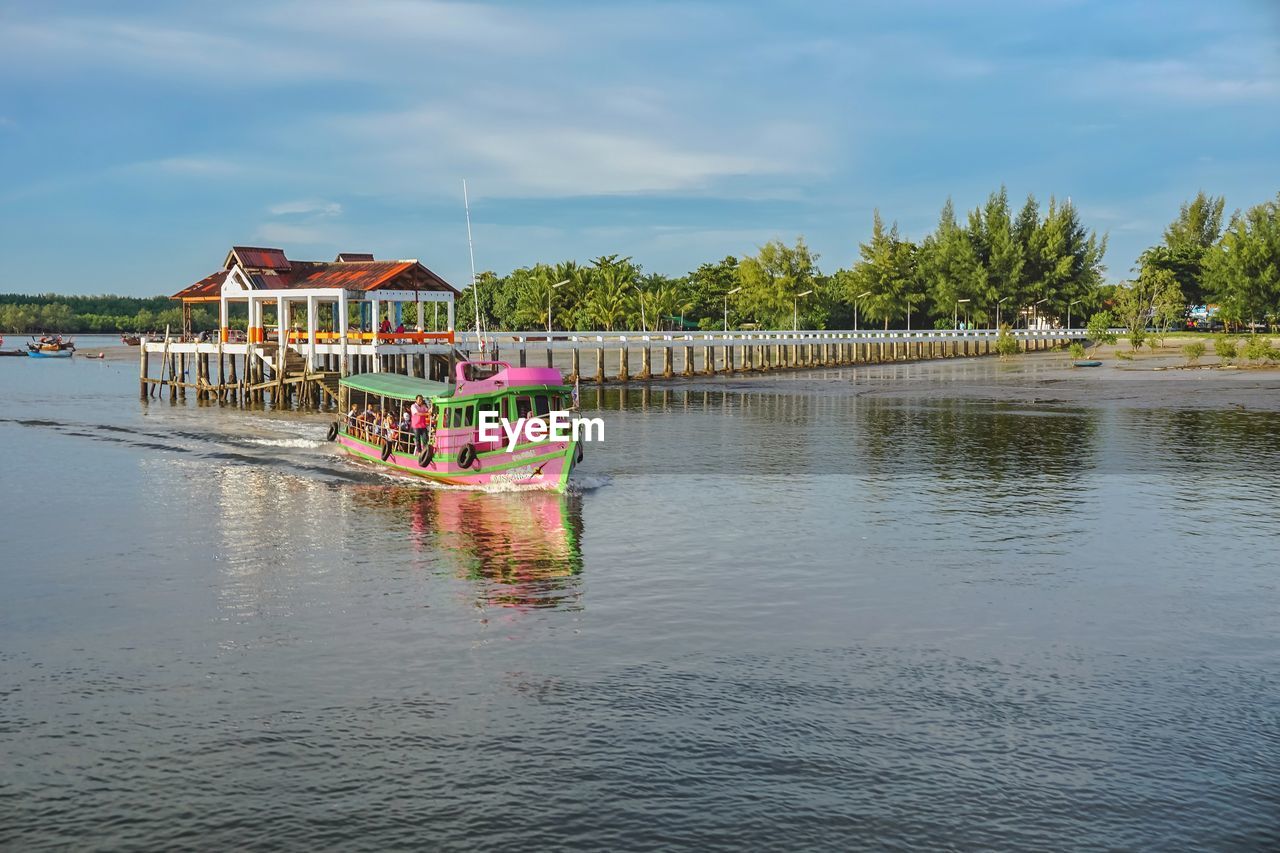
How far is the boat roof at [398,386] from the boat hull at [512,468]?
6.96 ft

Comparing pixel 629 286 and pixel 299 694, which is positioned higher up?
pixel 629 286

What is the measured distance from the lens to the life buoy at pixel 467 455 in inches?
1459

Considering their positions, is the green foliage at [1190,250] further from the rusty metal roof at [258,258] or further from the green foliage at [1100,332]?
the rusty metal roof at [258,258]

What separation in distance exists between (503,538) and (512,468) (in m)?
7.19

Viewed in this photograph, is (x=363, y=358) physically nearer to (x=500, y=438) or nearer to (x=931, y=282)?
(x=500, y=438)

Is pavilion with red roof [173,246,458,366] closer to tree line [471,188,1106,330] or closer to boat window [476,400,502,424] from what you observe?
boat window [476,400,502,424]

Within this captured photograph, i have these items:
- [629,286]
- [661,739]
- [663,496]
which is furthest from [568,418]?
[629,286]

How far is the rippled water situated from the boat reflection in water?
17 cm

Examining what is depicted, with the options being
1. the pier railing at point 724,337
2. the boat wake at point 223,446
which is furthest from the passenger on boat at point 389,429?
the pier railing at point 724,337

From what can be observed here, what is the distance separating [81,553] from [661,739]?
18.0m

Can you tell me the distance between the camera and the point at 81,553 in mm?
28078

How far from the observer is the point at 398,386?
139ft

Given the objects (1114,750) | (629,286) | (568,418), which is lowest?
(1114,750)

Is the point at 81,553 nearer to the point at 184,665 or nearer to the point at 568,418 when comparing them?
the point at 184,665
